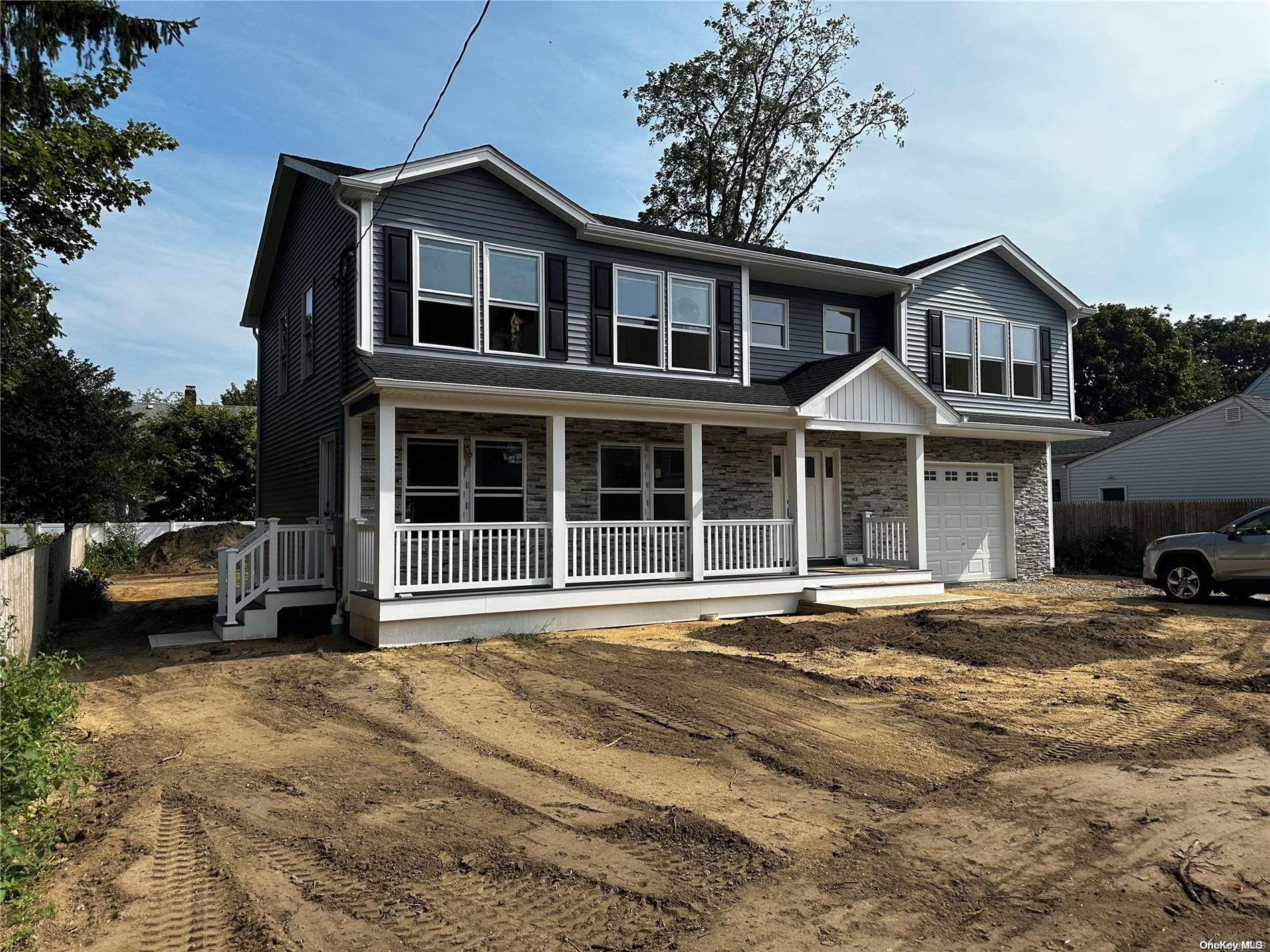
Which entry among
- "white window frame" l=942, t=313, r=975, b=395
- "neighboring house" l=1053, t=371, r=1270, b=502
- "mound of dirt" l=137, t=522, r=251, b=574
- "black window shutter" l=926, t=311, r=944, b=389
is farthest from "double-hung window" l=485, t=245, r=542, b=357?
"neighboring house" l=1053, t=371, r=1270, b=502

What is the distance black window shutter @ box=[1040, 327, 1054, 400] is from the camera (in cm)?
1830

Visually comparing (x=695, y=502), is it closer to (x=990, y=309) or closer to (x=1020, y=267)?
(x=990, y=309)

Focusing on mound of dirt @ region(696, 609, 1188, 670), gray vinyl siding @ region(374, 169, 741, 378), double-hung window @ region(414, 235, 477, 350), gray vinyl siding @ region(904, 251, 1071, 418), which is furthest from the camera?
gray vinyl siding @ region(904, 251, 1071, 418)

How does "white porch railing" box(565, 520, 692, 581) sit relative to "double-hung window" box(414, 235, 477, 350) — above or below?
below

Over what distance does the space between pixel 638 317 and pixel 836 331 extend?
15.9 feet

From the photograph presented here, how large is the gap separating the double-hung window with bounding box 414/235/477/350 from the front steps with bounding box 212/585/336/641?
13.1 feet

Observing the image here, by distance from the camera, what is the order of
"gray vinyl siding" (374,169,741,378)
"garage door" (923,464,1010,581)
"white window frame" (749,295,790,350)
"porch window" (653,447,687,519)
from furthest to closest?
"garage door" (923,464,1010,581)
"white window frame" (749,295,790,350)
"porch window" (653,447,687,519)
"gray vinyl siding" (374,169,741,378)

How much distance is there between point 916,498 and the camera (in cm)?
1463

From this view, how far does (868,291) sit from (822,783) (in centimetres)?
1306

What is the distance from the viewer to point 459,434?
12.4 m

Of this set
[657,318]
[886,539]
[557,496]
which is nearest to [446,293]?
[557,496]

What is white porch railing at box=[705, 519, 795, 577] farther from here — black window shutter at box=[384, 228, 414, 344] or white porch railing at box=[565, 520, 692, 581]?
black window shutter at box=[384, 228, 414, 344]

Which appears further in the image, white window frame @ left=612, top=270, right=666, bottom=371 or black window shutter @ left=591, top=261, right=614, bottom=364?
white window frame @ left=612, top=270, right=666, bottom=371

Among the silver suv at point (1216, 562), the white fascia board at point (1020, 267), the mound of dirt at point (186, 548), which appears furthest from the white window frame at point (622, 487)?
the mound of dirt at point (186, 548)
